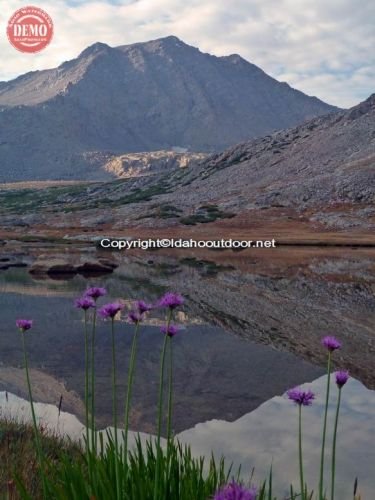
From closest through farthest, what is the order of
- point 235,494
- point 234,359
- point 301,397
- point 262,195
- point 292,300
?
point 235,494, point 301,397, point 234,359, point 292,300, point 262,195

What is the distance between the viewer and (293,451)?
9.80 metres

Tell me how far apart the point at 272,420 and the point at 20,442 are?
5.28 meters

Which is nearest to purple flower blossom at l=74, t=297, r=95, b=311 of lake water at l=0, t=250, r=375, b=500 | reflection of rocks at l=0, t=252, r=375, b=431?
lake water at l=0, t=250, r=375, b=500

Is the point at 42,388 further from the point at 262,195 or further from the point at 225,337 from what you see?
the point at 262,195

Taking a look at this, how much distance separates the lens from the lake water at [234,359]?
1038 centimetres

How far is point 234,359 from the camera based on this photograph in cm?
1792

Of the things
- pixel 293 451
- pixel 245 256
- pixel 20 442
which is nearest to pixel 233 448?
pixel 293 451

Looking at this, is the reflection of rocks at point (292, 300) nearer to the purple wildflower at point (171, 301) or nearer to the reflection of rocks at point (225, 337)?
the reflection of rocks at point (225, 337)

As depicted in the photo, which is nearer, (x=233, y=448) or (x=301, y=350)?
(x=233, y=448)

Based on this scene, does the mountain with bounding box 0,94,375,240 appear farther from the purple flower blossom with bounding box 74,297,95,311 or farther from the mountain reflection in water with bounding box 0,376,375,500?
the purple flower blossom with bounding box 74,297,95,311

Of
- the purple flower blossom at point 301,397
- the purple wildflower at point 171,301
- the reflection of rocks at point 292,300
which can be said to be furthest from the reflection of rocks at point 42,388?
the purple flower blossom at point 301,397

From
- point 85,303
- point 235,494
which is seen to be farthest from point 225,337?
point 235,494

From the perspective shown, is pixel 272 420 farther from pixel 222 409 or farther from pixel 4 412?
pixel 4 412

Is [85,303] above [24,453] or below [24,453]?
above
